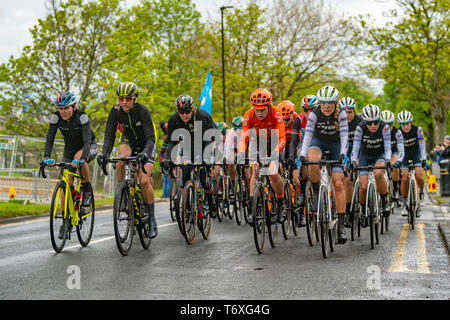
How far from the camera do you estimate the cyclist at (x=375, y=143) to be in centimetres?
1035

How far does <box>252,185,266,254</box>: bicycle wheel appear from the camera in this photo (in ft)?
27.1

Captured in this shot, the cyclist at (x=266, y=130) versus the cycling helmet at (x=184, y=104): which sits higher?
the cycling helmet at (x=184, y=104)

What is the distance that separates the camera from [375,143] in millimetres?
10719

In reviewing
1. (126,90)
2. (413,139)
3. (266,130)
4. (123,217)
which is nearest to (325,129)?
(266,130)

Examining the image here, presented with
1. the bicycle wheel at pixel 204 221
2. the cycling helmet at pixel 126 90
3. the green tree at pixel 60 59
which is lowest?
the bicycle wheel at pixel 204 221

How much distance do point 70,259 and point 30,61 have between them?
99.7 ft

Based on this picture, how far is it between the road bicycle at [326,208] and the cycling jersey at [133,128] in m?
2.08

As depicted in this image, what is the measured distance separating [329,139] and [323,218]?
1.49 metres

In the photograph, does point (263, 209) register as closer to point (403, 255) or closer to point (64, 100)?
point (403, 255)

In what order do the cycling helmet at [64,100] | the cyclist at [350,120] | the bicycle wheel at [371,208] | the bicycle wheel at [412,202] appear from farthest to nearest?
1. the bicycle wheel at [412,202]
2. the cyclist at [350,120]
3. the bicycle wheel at [371,208]
4. the cycling helmet at [64,100]

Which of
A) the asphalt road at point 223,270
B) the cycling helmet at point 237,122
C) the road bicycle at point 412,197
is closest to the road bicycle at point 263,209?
the asphalt road at point 223,270

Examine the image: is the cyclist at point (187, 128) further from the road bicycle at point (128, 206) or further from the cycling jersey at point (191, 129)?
the road bicycle at point (128, 206)

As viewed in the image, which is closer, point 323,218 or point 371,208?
point 323,218

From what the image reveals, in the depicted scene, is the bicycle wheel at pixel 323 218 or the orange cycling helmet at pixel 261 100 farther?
the orange cycling helmet at pixel 261 100
